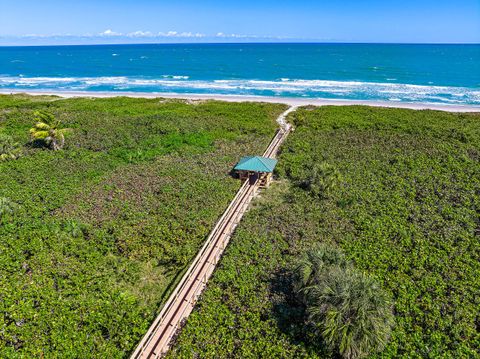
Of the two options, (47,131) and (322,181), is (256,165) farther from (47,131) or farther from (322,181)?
(47,131)

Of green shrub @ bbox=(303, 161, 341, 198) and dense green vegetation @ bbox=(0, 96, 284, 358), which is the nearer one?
dense green vegetation @ bbox=(0, 96, 284, 358)

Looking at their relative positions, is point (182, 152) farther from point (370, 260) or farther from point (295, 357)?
point (295, 357)

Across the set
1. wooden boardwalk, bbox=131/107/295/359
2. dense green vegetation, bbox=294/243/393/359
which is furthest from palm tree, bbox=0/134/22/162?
dense green vegetation, bbox=294/243/393/359

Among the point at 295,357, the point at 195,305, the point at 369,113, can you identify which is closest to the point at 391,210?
the point at 295,357

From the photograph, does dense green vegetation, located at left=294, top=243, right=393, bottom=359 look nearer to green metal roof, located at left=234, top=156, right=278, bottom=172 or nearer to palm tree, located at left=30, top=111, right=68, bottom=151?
green metal roof, located at left=234, top=156, right=278, bottom=172

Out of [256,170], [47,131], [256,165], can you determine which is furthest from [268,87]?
[256,170]

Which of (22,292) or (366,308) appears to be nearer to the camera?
(366,308)
